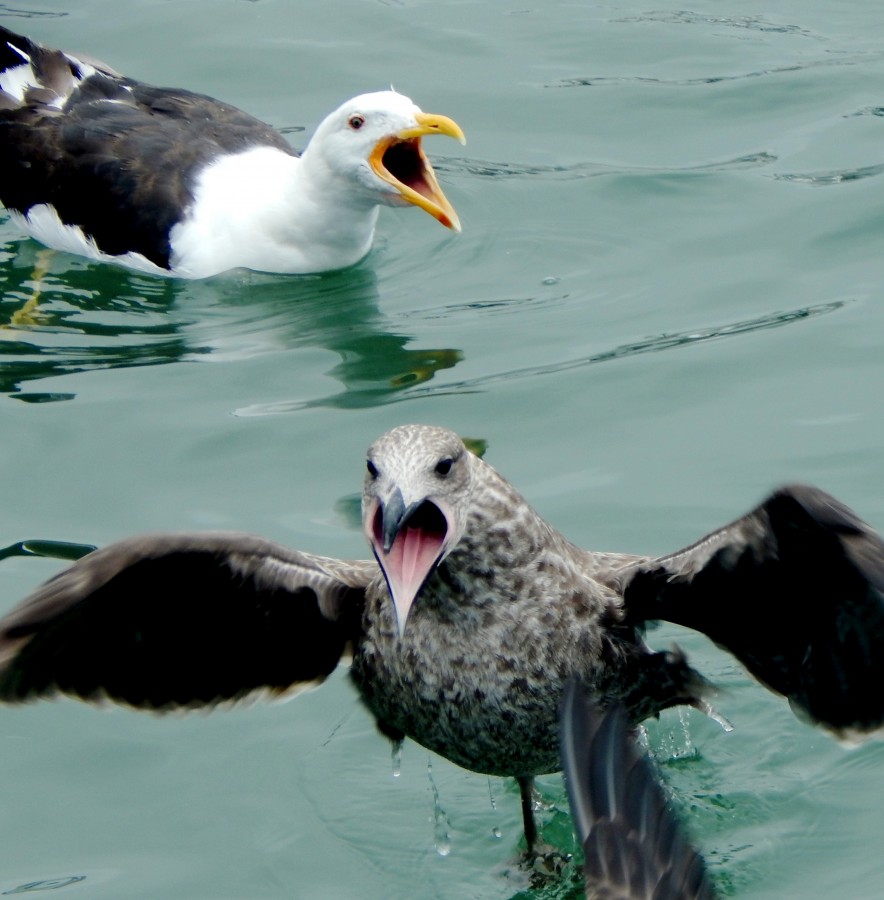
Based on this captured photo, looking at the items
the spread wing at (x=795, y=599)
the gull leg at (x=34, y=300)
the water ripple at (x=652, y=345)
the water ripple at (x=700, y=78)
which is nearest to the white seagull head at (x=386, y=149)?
the water ripple at (x=652, y=345)

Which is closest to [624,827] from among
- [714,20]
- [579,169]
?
[579,169]

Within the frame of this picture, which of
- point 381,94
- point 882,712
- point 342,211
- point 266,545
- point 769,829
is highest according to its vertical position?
point 381,94

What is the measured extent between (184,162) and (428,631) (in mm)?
3855

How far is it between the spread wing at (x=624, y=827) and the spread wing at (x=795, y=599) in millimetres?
691

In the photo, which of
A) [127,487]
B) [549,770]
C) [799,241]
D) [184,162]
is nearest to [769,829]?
[549,770]

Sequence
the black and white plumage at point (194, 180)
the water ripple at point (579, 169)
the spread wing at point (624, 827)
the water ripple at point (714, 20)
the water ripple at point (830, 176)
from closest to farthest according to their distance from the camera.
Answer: the spread wing at point (624, 827)
the black and white plumage at point (194, 180)
the water ripple at point (830, 176)
the water ripple at point (579, 169)
the water ripple at point (714, 20)

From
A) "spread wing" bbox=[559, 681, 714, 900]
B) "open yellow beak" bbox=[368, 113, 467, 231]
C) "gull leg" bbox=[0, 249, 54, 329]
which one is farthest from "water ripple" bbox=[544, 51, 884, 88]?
"spread wing" bbox=[559, 681, 714, 900]

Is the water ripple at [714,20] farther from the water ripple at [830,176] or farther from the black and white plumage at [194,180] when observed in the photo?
the black and white plumage at [194,180]

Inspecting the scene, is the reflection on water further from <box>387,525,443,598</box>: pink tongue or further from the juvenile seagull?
<box>387,525,443,598</box>: pink tongue

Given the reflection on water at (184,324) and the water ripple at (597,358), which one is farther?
the reflection on water at (184,324)

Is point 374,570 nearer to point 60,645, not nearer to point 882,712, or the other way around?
point 60,645

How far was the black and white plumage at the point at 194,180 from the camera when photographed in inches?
296

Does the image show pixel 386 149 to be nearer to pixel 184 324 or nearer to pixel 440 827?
pixel 184 324

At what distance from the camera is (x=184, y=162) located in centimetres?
770
